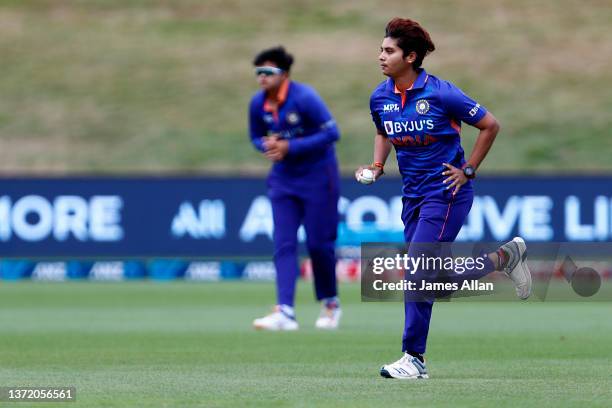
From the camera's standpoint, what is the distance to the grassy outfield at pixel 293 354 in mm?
7395

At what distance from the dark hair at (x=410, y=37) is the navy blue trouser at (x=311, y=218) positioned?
4465 millimetres

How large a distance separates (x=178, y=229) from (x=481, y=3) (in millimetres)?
16345

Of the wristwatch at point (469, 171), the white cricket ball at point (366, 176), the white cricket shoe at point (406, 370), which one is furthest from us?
the white cricket ball at point (366, 176)

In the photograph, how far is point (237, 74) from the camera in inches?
1304

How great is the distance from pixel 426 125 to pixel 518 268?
3.07 feet

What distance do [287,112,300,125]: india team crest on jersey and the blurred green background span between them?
49.7ft

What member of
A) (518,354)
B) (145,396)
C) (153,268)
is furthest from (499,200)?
(145,396)

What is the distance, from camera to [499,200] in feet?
69.7

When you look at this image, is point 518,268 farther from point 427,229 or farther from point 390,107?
point 390,107

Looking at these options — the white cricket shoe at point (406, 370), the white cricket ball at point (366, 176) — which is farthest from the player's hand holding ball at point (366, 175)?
the white cricket shoe at point (406, 370)

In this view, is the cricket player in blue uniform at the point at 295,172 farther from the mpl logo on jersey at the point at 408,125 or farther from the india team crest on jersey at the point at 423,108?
the india team crest on jersey at the point at 423,108

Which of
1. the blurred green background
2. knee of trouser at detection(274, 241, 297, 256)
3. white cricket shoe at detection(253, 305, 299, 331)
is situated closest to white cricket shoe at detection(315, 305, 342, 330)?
white cricket shoe at detection(253, 305, 299, 331)

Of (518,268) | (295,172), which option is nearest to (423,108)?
(518,268)

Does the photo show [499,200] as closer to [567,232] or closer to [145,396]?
[567,232]
